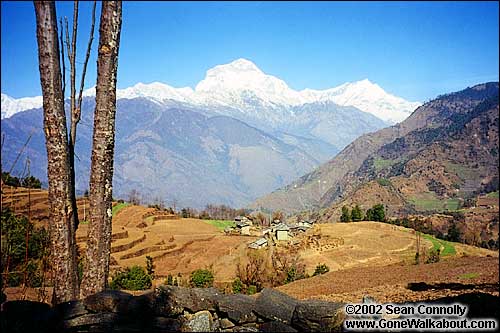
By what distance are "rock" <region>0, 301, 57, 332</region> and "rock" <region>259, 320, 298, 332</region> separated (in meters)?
2.13

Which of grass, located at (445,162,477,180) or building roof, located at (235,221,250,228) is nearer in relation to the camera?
building roof, located at (235,221,250,228)

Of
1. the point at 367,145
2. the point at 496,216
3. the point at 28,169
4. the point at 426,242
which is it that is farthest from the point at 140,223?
the point at 367,145

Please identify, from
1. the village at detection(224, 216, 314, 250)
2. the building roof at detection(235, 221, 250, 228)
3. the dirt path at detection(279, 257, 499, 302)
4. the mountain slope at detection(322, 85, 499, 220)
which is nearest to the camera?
the dirt path at detection(279, 257, 499, 302)

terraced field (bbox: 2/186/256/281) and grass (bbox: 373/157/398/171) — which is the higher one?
grass (bbox: 373/157/398/171)

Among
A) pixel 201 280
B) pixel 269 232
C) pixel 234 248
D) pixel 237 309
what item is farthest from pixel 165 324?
pixel 269 232

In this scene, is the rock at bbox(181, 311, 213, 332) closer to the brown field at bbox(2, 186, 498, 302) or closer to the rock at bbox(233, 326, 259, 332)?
the rock at bbox(233, 326, 259, 332)

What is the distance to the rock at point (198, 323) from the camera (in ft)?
14.3

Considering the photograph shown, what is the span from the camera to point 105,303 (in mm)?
4227

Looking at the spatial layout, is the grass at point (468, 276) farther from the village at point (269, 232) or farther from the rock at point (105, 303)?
the village at point (269, 232)

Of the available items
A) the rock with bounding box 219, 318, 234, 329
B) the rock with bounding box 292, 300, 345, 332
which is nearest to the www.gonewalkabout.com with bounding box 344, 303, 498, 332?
the rock with bounding box 292, 300, 345, 332

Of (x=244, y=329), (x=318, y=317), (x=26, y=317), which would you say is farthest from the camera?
(x=244, y=329)

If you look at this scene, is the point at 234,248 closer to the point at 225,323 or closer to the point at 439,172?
the point at 225,323

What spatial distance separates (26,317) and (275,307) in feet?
8.27

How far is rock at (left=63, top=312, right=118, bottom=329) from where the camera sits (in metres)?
4.07
